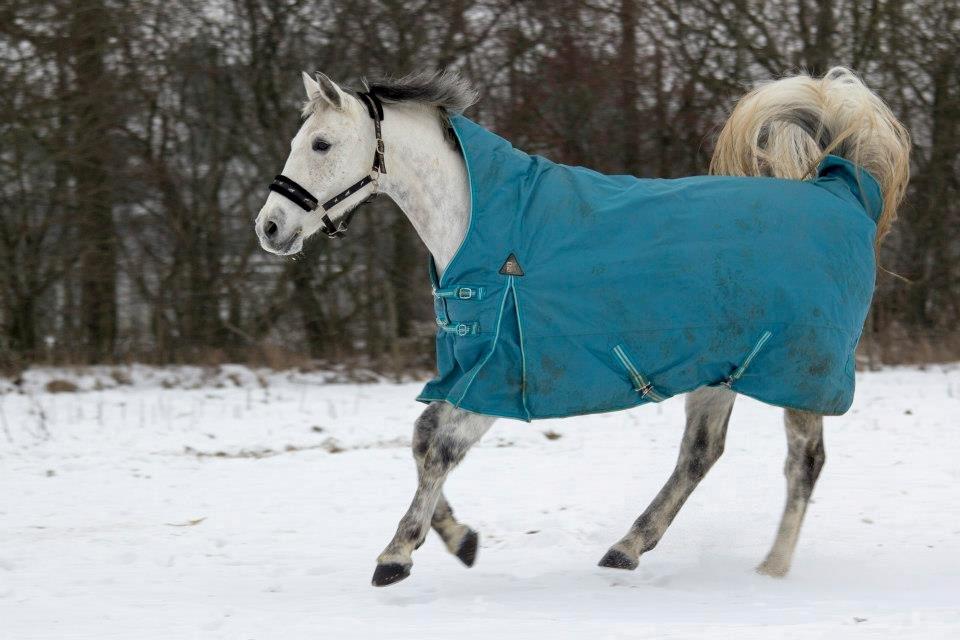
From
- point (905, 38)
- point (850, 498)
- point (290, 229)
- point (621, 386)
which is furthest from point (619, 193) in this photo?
point (905, 38)

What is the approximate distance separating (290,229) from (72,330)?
22.1ft

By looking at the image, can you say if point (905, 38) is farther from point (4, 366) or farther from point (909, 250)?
point (4, 366)

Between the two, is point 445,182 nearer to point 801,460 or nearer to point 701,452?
point 701,452

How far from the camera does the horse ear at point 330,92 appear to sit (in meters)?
4.09

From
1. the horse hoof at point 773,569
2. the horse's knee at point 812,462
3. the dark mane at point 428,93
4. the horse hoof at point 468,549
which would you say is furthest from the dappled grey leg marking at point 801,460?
the dark mane at point 428,93

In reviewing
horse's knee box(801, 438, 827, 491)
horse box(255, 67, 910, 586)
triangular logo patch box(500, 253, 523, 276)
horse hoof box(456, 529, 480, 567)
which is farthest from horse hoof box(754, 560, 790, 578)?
triangular logo patch box(500, 253, 523, 276)

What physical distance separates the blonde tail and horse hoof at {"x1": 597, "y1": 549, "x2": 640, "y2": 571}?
168 cm

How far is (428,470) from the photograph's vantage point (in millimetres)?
4129

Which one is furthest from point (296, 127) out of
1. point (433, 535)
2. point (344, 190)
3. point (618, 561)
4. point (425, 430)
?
point (618, 561)

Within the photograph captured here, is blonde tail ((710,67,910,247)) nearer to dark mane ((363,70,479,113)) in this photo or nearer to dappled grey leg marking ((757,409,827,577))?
dappled grey leg marking ((757,409,827,577))

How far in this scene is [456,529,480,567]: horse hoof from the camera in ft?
14.3

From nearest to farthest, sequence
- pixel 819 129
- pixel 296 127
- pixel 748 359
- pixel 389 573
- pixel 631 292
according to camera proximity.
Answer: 1. pixel 389 573
2. pixel 631 292
3. pixel 748 359
4. pixel 819 129
5. pixel 296 127

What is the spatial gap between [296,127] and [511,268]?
6.73m

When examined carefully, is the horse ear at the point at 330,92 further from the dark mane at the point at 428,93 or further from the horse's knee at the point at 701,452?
the horse's knee at the point at 701,452
